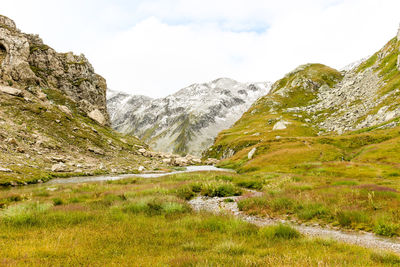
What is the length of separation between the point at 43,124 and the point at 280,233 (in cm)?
6633

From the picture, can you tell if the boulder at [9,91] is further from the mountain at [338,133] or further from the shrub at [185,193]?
the shrub at [185,193]

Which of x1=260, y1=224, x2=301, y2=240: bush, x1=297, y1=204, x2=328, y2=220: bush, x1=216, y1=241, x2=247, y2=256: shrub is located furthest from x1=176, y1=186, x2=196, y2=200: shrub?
x1=216, y1=241, x2=247, y2=256: shrub

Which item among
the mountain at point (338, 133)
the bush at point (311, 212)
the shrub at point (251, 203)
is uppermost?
the mountain at point (338, 133)

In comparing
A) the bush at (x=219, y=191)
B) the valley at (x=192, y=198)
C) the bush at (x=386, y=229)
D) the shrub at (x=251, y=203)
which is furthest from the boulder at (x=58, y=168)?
the bush at (x=386, y=229)

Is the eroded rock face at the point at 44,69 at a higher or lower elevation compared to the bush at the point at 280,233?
higher

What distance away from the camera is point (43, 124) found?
186ft

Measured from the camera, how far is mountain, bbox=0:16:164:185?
37444 millimetres

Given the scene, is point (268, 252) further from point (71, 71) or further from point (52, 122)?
point (71, 71)

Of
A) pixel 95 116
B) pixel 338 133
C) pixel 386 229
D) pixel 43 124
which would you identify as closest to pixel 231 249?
pixel 386 229

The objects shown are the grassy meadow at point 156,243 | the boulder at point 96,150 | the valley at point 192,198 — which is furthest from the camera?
the boulder at point 96,150

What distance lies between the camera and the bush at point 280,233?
8.05 metres

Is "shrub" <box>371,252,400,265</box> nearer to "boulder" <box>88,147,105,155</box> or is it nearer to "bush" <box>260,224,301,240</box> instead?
"bush" <box>260,224,301,240</box>

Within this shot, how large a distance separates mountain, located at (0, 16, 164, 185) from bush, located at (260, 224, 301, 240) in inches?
1279

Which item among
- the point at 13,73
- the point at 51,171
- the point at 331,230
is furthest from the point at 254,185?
the point at 13,73
